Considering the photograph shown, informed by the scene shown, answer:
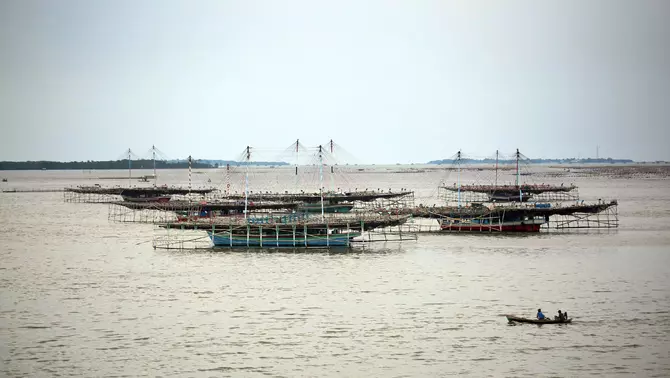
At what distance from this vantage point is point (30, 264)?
5794 cm

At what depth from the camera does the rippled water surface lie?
31.6m

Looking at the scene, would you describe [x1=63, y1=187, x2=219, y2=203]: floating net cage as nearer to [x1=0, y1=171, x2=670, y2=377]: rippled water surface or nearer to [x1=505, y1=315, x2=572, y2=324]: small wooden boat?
[x1=0, y1=171, x2=670, y2=377]: rippled water surface

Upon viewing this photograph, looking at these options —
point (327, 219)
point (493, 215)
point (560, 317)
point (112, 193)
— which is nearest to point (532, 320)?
point (560, 317)

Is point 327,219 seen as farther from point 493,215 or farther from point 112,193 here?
point 112,193

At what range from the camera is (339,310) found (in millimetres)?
40375

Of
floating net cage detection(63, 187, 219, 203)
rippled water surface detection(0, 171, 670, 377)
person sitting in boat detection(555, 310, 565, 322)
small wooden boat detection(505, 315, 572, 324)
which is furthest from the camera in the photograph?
floating net cage detection(63, 187, 219, 203)

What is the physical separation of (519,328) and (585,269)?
18.7 metres

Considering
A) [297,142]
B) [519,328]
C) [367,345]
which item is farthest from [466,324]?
[297,142]

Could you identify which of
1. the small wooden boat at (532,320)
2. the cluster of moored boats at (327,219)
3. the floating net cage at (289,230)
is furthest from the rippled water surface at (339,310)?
the cluster of moored boats at (327,219)

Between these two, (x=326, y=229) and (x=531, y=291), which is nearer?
(x=531, y=291)

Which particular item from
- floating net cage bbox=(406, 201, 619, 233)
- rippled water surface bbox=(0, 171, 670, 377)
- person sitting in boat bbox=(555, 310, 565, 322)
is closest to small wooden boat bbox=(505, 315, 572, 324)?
person sitting in boat bbox=(555, 310, 565, 322)

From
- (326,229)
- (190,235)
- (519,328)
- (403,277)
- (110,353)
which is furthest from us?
(190,235)

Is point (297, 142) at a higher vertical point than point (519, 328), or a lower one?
higher

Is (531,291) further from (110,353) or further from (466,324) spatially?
(110,353)
